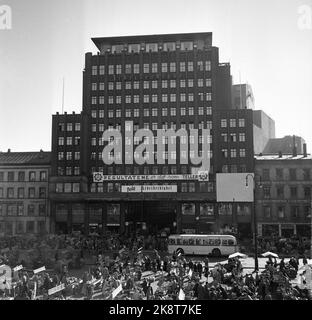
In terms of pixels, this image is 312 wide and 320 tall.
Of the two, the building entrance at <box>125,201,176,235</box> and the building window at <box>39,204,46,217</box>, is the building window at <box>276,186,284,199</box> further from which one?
the building window at <box>39,204,46,217</box>

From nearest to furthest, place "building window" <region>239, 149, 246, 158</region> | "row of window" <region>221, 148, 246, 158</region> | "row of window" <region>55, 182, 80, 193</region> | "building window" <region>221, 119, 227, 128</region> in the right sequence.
Result: "building window" <region>239, 149, 246, 158</region> < "row of window" <region>221, 148, 246, 158</region> < "building window" <region>221, 119, 227, 128</region> < "row of window" <region>55, 182, 80, 193</region>

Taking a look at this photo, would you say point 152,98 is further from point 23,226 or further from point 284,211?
point 23,226

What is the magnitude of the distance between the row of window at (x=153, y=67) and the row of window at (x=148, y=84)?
1.81 m

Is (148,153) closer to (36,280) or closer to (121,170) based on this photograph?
(121,170)

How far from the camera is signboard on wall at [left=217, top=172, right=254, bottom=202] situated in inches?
2393

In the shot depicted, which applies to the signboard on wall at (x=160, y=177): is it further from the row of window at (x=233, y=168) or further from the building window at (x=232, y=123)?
the building window at (x=232, y=123)

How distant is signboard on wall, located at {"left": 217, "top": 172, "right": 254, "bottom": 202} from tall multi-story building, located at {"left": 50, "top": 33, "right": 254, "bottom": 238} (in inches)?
50.0

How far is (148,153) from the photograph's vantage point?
68.4 m

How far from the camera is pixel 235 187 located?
215ft

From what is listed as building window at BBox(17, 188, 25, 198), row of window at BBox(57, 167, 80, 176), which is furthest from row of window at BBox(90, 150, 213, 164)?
building window at BBox(17, 188, 25, 198)

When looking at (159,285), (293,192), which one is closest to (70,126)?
(293,192)

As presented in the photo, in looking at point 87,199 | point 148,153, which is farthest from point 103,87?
point 87,199

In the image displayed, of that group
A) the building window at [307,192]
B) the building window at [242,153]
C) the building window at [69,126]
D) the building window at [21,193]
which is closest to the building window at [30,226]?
the building window at [21,193]

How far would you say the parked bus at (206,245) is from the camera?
137ft
